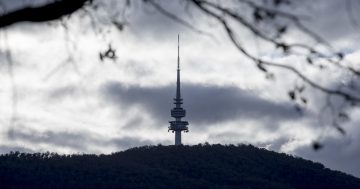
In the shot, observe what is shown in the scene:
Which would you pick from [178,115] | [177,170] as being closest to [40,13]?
[177,170]

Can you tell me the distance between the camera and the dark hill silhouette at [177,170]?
15100 cm

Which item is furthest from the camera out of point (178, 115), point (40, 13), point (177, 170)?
point (178, 115)

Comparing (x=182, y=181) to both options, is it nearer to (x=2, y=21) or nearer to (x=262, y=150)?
(x=262, y=150)

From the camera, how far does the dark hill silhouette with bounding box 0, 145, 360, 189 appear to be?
151m

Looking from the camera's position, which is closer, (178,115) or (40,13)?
(40,13)

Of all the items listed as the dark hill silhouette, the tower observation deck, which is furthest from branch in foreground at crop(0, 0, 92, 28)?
the tower observation deck

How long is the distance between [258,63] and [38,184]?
14736cm

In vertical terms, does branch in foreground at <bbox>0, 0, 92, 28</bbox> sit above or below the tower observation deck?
below

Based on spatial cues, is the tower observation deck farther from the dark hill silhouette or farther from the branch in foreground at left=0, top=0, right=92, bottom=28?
the branch in foreground at left=0, top=0, right=92, bottom=28

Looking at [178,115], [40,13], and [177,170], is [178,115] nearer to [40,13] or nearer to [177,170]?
[177,170]

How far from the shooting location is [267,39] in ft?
20.1

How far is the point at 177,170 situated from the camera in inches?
6412

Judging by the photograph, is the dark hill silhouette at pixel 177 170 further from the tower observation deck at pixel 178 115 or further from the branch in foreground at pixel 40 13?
the branch in foreground at pixel 40 13

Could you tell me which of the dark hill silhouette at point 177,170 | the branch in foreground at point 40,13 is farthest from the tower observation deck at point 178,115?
the branch in foreground at point 40,13
